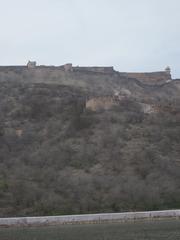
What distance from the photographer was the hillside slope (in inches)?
1684

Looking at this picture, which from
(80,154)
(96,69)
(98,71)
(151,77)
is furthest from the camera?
(151,77)

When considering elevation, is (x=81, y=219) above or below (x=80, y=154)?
below

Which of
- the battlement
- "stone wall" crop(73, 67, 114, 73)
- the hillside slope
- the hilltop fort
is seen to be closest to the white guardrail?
the hillside slope

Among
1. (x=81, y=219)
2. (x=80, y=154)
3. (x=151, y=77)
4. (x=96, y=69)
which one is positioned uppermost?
(x=96, y=69)

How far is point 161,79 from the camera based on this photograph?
101m

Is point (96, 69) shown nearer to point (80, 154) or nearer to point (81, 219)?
point (80, 154)

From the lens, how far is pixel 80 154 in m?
51.1

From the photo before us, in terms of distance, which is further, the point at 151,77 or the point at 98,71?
the point at 151,77

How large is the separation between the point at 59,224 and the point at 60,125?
21592 mm

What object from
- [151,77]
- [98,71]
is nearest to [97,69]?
[98,71]

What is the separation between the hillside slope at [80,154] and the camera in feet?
140

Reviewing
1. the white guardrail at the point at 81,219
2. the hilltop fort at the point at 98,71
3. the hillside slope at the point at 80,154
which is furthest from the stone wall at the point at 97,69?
the white guardrail at the point at 81,219

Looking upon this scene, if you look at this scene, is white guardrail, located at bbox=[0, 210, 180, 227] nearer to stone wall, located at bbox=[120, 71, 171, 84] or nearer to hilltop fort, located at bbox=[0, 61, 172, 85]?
hilltop fort, located at bbox=[0, 61, 172, 85]

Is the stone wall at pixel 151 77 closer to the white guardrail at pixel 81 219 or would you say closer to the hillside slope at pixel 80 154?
the hillside slope at pixel 80 154
